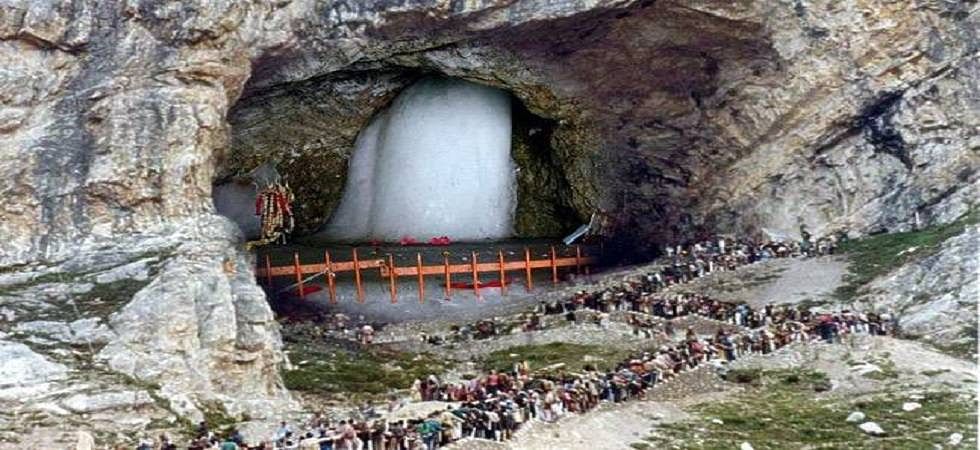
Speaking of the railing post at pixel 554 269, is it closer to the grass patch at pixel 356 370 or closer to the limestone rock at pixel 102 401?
the grass patch at pixel 356 370

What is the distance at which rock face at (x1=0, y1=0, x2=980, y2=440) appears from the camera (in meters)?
39.7

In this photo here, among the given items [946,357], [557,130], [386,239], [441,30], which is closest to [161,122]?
[441,30]

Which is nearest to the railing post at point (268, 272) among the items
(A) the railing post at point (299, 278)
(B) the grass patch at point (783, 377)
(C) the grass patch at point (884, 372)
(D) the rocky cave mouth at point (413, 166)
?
(A) the railing post at point (299, 278)

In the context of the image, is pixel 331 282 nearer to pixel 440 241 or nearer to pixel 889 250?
pixel 440 241

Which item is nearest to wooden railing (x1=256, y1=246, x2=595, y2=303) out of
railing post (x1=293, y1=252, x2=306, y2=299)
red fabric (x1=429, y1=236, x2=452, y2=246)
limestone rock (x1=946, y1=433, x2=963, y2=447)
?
railing post (x1=293, y1=252, x2=306, y2=299)

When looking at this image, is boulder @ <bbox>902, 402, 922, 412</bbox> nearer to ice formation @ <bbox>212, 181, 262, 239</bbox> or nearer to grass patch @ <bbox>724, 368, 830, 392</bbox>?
grass patch @ <bbox>724, 368, 830, 392</bbox>

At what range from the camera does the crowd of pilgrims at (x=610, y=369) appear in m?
31.8

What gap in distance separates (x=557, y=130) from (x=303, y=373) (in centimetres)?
2229

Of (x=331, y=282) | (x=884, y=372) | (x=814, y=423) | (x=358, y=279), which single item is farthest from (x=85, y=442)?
(x=884, y=372)

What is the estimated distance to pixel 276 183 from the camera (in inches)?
2264

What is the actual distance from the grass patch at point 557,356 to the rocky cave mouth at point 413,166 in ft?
49.1

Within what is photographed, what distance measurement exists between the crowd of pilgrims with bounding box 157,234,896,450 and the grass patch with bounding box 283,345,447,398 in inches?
57.4

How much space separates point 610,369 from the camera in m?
40.1

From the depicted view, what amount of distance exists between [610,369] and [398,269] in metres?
14.9
